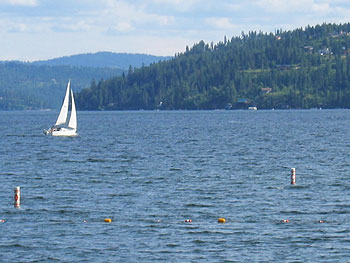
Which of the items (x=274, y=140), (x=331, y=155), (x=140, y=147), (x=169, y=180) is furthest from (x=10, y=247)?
(x=274, y=140)

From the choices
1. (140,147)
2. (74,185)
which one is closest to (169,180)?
Result: (74,185)

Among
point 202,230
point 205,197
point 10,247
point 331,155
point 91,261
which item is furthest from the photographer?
point 331,155

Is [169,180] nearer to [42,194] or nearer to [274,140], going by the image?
[42,194]

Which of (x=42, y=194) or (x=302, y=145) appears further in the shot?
(x=302, y=145)

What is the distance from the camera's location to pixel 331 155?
99.5 metres

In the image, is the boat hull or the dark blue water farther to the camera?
the boat hull

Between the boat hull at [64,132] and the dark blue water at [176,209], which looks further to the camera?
the boat hull at [64,132]

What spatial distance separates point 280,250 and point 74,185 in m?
30.4

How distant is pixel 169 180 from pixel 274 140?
69113mm

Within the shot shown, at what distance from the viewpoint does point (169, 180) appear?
72000mm

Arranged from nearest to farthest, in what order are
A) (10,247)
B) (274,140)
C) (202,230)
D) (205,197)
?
1. (10,247)
2. (202,230)
3. (205,197)
4. (274,140)

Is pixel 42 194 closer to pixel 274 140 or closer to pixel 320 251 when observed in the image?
pixel 320 251

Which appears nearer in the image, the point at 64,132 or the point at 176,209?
the point at 176,209

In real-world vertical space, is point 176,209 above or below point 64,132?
below
